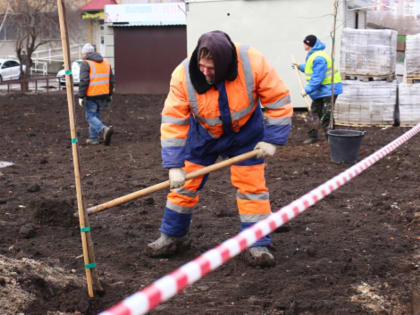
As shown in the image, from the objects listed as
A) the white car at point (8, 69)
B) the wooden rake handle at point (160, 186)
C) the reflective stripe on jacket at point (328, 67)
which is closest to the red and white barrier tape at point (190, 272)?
the wooden rake handle at point (160, 186)

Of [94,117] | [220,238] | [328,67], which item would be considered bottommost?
[220,238]

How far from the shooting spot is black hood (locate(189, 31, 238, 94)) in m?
3.77

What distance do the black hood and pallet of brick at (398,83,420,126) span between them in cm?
797

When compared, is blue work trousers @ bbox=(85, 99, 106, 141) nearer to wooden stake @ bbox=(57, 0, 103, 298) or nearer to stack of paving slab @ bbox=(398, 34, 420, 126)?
stack of paving slab @ bbox=(398, 34, 420, 126)

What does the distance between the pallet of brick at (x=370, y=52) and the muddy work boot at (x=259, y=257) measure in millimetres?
7744

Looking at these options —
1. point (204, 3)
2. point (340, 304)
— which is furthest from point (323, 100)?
point (204, 3)

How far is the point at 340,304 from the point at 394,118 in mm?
8394

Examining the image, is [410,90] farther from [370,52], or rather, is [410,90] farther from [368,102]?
[370,52]

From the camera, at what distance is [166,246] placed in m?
4.50

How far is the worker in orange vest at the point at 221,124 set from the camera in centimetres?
396

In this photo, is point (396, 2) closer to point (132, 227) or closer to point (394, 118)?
point (394, 118)

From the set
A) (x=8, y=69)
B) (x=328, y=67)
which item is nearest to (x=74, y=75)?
(x=8, y=69)

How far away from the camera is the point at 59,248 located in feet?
15.4

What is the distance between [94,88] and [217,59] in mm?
6267
